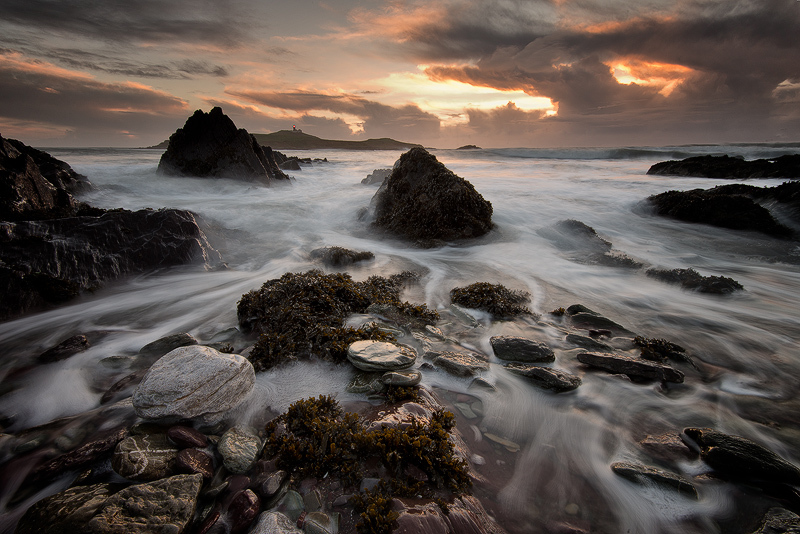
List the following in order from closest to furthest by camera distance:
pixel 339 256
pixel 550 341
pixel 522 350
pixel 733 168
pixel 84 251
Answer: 1. pixel 522 350
2. pixel 550 341
3. pixel 84 251
4. pixel 339 256
5. pixel 733 168

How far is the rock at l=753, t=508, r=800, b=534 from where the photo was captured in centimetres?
225

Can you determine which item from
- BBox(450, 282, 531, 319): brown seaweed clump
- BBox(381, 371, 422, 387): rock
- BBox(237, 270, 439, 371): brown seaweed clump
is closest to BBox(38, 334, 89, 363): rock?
BBox(237, 270, 439, 371): brown seaweed clump

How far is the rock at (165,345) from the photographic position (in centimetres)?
434

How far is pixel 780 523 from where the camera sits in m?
2.30

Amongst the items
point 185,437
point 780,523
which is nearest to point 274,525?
point 185,437

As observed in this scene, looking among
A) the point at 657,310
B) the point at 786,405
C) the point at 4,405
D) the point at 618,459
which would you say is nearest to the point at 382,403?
the point at 618,459

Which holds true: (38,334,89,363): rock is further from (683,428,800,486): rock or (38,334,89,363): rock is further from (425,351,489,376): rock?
(683,428,800,486): rock

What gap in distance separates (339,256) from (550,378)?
5.39 metres

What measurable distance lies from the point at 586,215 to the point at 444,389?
10.8m

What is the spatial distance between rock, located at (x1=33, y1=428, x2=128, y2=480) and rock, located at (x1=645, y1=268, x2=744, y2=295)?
8.90 meters

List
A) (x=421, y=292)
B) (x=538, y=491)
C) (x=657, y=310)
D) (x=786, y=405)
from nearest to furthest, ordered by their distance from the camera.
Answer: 1. (x=538, y=491)
2. (x=786, y=405)
3. (x=657, y=310)
4. (x=421, y=292)

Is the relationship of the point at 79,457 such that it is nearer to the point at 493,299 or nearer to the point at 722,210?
the point at 493,299

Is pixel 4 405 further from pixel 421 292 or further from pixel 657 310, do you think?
pixel 657 310

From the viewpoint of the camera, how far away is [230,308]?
587cm
